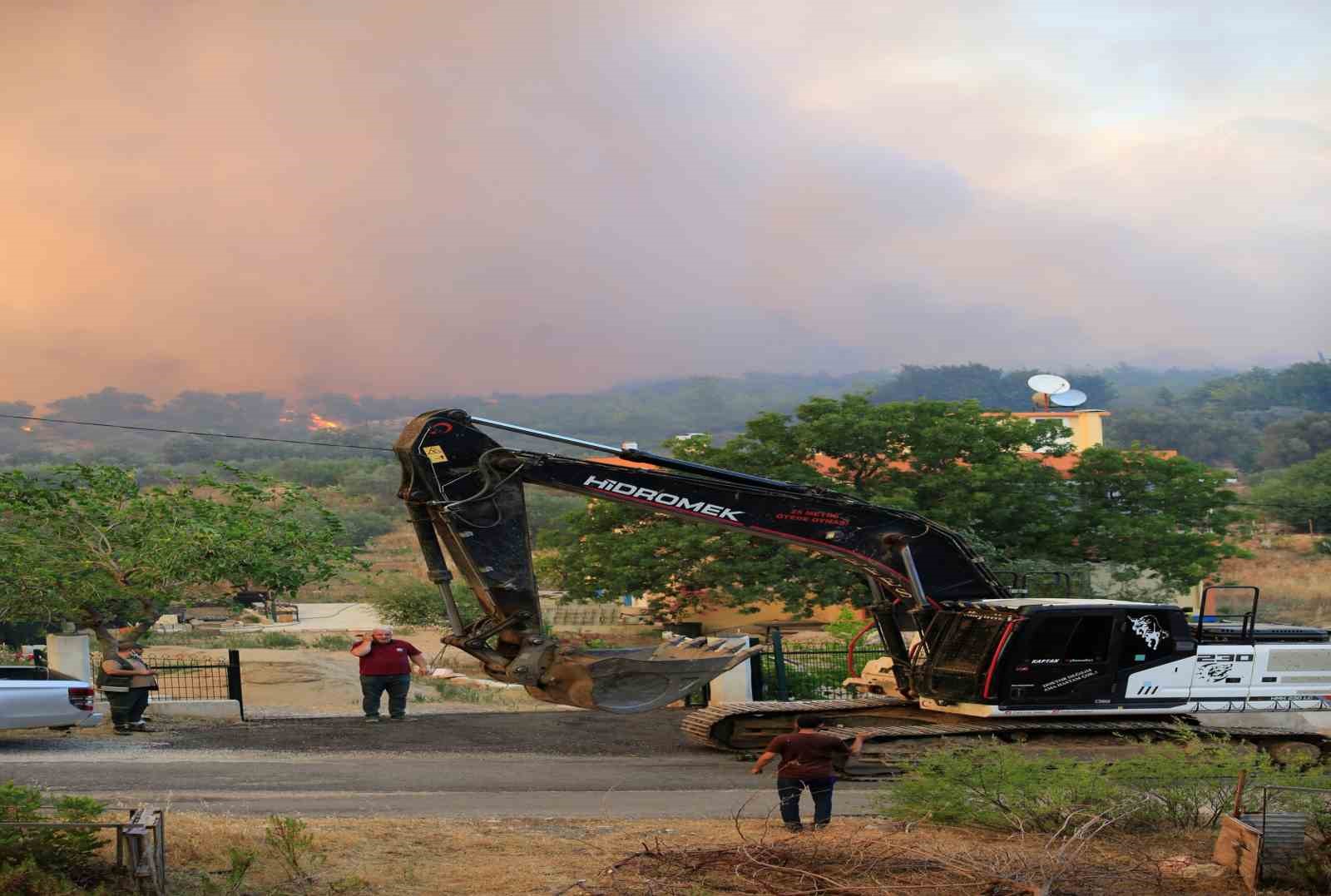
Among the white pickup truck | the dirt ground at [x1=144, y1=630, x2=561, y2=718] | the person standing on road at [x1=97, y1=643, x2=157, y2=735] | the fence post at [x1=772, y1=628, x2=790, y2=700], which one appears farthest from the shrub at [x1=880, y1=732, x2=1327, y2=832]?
the dirt ground at [x1=144, y1=630, x2=561, y2=718]

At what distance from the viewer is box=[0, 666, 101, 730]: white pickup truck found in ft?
58.2

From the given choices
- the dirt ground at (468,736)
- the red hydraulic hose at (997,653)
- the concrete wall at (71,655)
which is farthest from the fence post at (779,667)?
the concrete wall at (71,655)

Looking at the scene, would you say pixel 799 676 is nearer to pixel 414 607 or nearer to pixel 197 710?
pixel 197 710

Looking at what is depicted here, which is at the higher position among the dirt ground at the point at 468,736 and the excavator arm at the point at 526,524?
the excavator arm at the point at 526,524

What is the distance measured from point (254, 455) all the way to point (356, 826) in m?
169

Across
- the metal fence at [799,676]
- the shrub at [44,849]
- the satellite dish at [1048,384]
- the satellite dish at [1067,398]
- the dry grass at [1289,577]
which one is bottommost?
the dry grass at [1289,577]

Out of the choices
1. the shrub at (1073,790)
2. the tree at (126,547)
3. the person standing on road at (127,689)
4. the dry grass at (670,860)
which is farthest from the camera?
the tree at (126,547)

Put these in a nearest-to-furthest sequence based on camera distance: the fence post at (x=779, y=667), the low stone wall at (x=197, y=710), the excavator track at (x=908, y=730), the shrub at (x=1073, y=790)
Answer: the shrub at (x=1073, y=790) < the excavator track at (x=908, y=730) < the low stone wall at (x=197, y=710) < the fence post at (x=779, y=667)

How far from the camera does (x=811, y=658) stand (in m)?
30.7

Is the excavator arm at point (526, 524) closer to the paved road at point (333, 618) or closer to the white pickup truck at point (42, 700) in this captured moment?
the white pickup truck at point (42, 700)

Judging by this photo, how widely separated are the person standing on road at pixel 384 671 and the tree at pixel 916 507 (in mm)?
16661

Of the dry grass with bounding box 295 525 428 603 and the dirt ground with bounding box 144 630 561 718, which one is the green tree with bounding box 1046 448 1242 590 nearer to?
the dirt ground with bounding box 144 630 561 718

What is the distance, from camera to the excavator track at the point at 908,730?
651 inches

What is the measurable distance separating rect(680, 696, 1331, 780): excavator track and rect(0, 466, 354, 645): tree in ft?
27.4
